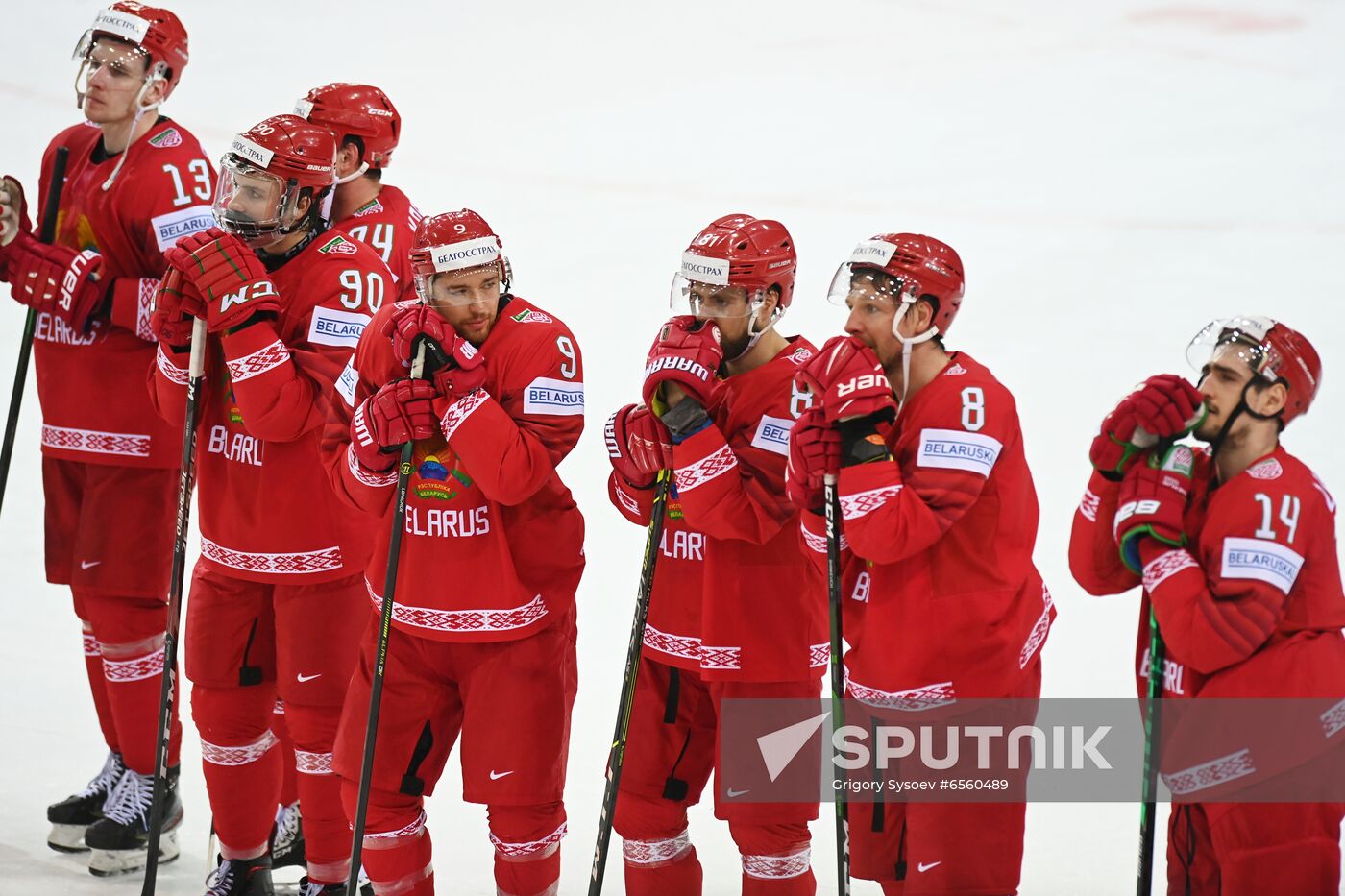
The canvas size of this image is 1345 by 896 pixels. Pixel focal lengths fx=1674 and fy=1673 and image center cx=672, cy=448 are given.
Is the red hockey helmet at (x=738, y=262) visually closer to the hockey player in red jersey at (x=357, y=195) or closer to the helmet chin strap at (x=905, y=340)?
the helmet chin strap at (x=905, y=340)

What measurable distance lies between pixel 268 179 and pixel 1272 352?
6.53 ft

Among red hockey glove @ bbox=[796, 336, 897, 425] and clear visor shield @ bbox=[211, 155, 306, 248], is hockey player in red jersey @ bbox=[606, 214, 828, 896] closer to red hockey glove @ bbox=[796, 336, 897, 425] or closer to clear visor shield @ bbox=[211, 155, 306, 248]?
red hockey glove @ bbox=[796, 336, 897, 425]

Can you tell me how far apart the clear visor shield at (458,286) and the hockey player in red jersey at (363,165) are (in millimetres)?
789

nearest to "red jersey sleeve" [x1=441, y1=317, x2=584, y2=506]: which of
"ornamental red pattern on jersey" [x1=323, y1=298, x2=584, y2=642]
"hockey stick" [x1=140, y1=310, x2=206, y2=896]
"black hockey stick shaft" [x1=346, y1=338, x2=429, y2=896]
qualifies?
"ornamental red pattern on jersey" [x1=323, y1=298, x2=584, y2=642]

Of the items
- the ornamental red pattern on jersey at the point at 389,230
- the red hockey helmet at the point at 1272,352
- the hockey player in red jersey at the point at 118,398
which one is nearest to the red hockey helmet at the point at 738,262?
the red hockey helmet at the point at 1272,352

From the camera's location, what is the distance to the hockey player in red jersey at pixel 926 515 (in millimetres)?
2850

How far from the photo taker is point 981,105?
8891 millimetres

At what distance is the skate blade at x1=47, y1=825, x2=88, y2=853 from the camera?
4.03 meters

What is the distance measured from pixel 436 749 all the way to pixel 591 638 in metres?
1.75

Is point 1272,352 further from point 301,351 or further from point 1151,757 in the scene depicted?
point 301,351

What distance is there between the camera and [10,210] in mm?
3922

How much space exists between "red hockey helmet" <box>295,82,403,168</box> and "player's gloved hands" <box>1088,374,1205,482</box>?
6.47 feet

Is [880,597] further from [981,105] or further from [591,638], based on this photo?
[981,105]

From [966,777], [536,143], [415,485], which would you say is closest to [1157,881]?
[966,777]
